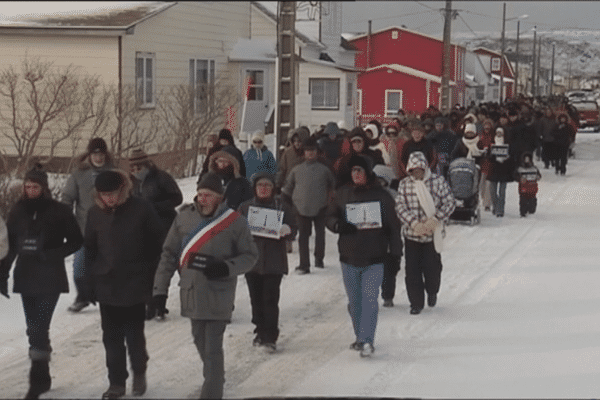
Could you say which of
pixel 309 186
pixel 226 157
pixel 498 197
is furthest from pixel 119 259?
pixel 498 197

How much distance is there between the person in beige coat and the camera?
297 inches

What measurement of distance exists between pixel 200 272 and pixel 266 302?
2033 mm

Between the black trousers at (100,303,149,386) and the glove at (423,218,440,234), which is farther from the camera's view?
the glove at (423,218,440,234)

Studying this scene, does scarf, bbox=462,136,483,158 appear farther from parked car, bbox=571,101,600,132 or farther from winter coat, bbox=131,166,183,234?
parked car, bbox=571,101,600,132

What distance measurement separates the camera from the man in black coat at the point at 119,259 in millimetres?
7574

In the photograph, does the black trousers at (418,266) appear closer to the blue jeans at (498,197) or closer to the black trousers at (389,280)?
the black trousers at (389,280)

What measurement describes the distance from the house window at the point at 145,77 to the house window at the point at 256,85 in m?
6.06

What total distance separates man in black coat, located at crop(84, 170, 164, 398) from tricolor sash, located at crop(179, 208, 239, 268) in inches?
9.3

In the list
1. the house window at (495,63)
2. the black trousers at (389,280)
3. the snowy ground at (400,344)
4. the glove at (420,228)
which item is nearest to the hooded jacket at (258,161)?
the snowy ground at (400,344)

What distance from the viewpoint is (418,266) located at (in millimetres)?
11031

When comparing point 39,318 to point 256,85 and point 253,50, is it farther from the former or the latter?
point 256,85

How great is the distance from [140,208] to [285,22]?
9844 millimetres

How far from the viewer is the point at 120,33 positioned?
25.2 metres

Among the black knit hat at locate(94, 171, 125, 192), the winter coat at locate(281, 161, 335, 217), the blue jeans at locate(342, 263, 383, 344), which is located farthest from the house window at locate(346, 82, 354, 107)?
the black knit hat at locate(94, 171, 125, 192)
